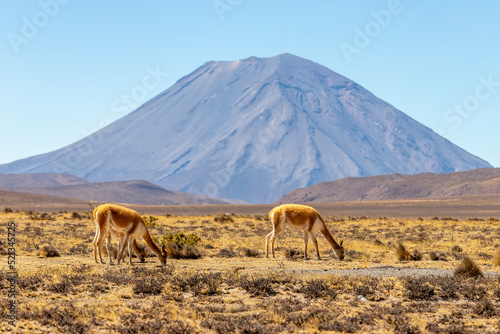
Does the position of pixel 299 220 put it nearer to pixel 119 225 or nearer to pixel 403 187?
pixel 119 225

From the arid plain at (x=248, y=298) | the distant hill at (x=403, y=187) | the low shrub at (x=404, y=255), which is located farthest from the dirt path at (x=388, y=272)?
the distant hill at (x=403, y=187)

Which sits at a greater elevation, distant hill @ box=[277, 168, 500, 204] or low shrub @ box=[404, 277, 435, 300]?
distant hill @ box=[277, 168, 500, 204]

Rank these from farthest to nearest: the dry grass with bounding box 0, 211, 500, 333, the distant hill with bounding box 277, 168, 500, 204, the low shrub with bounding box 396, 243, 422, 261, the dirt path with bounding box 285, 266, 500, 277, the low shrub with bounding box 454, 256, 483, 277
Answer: the distant hill with bounding box 277, 168, 500, 204
the low shrub with bounding box 396, 243, 422, 261
the dirt path with bounding box 285, 266, 500, 277
the low shrub with bounding box 454, 256, 483, 277
the dry grass with bounding box 0, 211, 500, 333

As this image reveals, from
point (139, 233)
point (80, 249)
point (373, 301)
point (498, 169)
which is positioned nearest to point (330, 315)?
point (373, 301)

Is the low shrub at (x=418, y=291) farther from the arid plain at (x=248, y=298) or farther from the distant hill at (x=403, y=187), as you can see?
the distant hill at (x=403, y=187)

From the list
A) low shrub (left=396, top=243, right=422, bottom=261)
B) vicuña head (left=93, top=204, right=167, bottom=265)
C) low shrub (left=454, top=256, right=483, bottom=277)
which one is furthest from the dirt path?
vicuña head (left=93, top=204, right=167, bottom=265)

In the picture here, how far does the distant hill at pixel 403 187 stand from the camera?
483 feet

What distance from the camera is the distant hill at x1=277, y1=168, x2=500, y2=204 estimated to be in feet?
483

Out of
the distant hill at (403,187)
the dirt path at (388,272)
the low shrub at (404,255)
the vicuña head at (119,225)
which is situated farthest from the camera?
the distant hill at (403,187)

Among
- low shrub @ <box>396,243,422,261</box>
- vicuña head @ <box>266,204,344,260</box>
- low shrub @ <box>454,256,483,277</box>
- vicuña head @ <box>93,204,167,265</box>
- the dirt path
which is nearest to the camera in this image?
low shrub @ <box>454,256,483,277</box>

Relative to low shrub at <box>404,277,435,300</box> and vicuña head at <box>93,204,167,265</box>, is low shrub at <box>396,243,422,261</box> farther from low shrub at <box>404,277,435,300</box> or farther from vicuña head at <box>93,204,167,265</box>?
vicuña head at <box>93,204,167,265</box>

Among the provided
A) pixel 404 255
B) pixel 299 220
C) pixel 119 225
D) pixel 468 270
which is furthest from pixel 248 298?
pixel 404 255

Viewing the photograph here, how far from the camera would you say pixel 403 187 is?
16350 centimetres

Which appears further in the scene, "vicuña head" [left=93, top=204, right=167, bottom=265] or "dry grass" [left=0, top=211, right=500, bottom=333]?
"vicuña head" [left=93, top=204, right=167, bottom=265]
